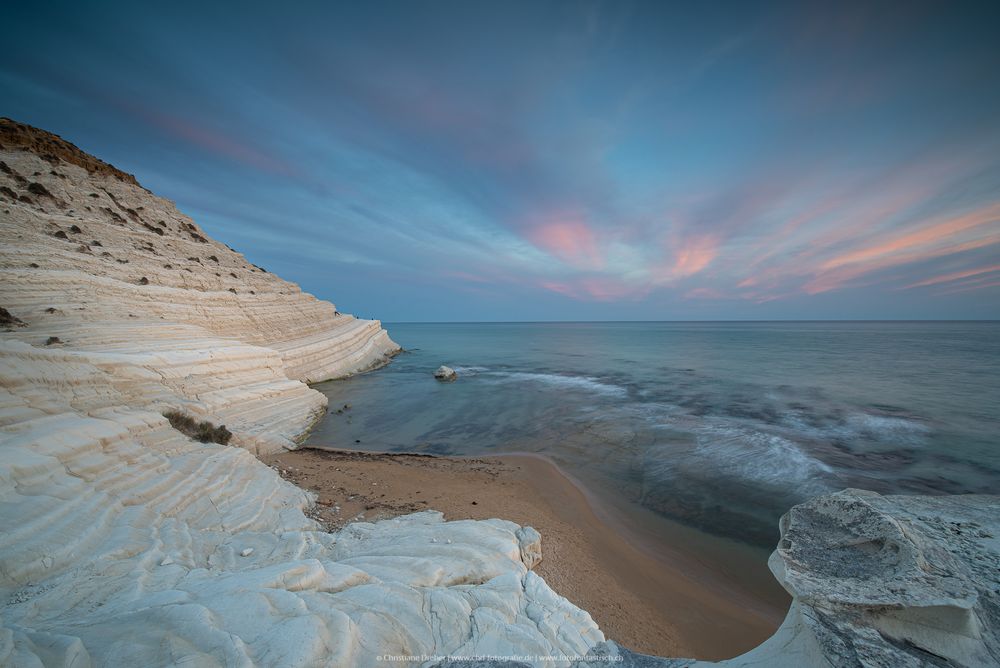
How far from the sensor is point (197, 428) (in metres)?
8.07

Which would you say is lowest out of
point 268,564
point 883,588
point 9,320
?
point 268,564

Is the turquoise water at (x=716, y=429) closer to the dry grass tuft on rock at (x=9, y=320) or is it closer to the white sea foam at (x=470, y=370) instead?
the white sea foam at (x=470, y=370)

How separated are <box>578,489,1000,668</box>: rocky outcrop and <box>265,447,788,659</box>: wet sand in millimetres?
1820

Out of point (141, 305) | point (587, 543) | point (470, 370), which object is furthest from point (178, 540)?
point (470, 370)

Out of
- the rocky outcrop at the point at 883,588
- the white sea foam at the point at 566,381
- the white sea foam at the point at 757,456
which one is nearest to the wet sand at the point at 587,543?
the rocky outcrop at the point at 883,588

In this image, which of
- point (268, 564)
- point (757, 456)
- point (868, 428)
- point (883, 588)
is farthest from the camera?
point (868, 428)

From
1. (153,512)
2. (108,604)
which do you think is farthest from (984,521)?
(153,512)

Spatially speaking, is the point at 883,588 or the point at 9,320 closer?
the point at 883,588

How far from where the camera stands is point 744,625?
192 inches

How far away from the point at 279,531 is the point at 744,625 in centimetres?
684

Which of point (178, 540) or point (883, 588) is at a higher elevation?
point (883, 588)

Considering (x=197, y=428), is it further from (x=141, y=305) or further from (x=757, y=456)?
(x=757, y=456)

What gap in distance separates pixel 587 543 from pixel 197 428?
8.94m

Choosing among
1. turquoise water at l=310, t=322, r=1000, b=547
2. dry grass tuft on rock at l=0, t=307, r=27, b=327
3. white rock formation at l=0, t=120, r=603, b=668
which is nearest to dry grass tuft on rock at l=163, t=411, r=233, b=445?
white rock formation at l=0, t=120, r=603, b=668
